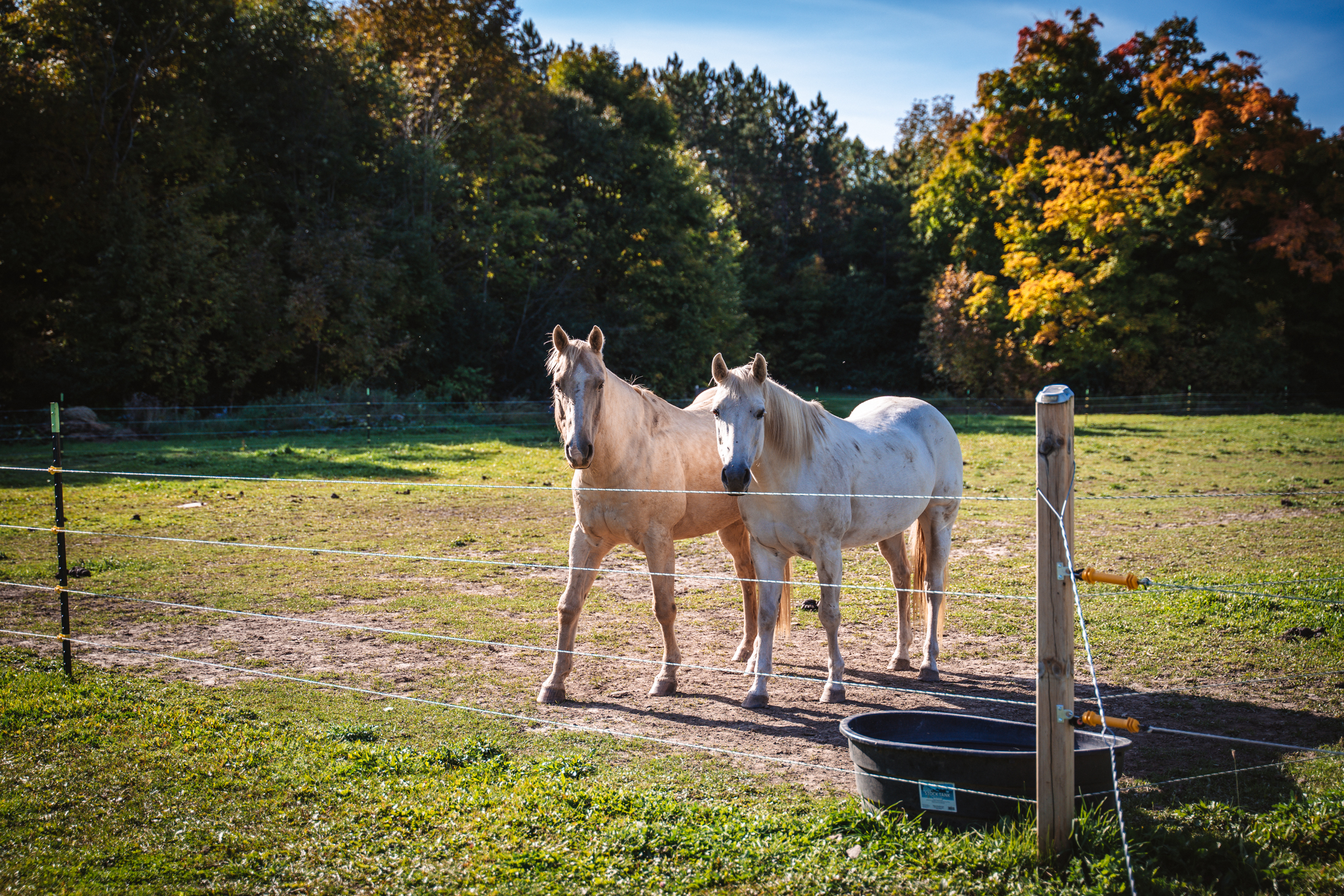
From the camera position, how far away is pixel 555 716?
16.8ft

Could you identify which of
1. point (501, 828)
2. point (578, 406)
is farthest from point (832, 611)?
point (501, 828)

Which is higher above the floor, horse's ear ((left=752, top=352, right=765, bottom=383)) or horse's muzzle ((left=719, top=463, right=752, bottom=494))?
horse's ear ((left=752, top=352, right=765, bottom=383))

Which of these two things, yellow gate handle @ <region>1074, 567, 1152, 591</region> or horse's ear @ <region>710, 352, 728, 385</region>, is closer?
yellow gate handle @ <region>1074, 567, 1152, 591</region>

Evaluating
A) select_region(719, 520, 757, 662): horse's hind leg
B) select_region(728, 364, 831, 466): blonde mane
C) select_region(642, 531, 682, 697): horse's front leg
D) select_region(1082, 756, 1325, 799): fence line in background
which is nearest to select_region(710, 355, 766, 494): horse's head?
select_region(728, 364, 831, 466): blonde mane

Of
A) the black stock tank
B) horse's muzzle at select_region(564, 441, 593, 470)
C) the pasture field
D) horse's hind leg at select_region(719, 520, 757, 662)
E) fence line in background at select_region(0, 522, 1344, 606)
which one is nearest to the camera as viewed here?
the pasture field

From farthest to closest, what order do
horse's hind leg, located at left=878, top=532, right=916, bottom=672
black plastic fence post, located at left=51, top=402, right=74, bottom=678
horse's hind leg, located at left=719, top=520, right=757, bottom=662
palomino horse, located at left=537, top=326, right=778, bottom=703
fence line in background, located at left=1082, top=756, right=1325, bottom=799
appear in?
horse's hind leg, located at left=719, top=520, right=757, bottom=662, horse's hind leg, located at left=878, top=532, right=916, bottom=672, black plastic fence post, located at left=51, top=402, right=74, bottom=678, palomino horse, located at left=537, top=326, right=778, bottom=703, fence line in background, located at left=1082, top=756, right=1325, bottom=799

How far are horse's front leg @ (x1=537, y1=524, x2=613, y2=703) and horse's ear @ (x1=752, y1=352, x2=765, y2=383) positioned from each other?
5.20 feet

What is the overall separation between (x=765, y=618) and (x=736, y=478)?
1092mm

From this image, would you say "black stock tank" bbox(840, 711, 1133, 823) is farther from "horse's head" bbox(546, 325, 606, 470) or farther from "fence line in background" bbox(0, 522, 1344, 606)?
"horse's head" bbox(546, 325, 606, 470)

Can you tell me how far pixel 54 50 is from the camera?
2202 centimetres

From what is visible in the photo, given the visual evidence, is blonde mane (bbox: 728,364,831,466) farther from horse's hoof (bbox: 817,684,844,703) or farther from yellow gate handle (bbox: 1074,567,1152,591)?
yellow gate handle (bbox: 1074,567,1152,591)

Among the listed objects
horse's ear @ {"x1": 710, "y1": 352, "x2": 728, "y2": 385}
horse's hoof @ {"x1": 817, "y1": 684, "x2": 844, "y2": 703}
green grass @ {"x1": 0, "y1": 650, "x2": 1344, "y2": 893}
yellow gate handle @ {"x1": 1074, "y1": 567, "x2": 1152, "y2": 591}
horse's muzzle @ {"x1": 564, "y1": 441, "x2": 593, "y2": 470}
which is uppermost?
horse's ear @ {"x1": 710, "y1": 352, "x2": 728, "y2": 385}

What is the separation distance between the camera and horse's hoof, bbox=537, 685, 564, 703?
5.36 metres

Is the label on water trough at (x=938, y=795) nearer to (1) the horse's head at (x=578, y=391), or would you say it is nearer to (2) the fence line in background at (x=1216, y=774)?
(2) the fence line in background at (x=1216, y=774)
